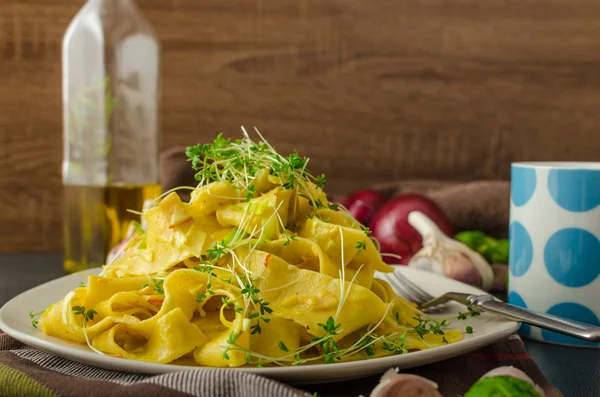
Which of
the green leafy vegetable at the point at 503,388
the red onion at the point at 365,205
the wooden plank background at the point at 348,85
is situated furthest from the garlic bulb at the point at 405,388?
the wooden plank background at the point at 348,85

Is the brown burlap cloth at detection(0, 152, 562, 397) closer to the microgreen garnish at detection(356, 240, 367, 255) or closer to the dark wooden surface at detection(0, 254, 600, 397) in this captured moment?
the dark wooden surface at detection(0, 254, 600, 397)

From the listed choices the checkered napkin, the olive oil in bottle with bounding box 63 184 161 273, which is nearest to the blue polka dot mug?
the checkered napkin

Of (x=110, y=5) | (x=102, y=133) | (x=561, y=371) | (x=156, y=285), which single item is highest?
(x=110, y=5)

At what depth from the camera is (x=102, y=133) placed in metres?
1.47

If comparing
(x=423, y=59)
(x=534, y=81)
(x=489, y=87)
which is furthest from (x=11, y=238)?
(x=534, y=81)

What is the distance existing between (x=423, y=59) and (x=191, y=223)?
1283 millimetres

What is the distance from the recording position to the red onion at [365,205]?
1.66m

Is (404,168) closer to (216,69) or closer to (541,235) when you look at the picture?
(216,69)

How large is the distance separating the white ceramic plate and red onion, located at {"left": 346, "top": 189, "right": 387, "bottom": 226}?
2.13 ft

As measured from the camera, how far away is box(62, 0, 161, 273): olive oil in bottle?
1463 mm

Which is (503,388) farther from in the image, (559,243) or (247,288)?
(559,243)

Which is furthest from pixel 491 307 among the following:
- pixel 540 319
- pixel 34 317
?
pixel 34 317

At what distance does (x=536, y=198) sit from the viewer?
100 cm

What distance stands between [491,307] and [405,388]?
303 millimetres
